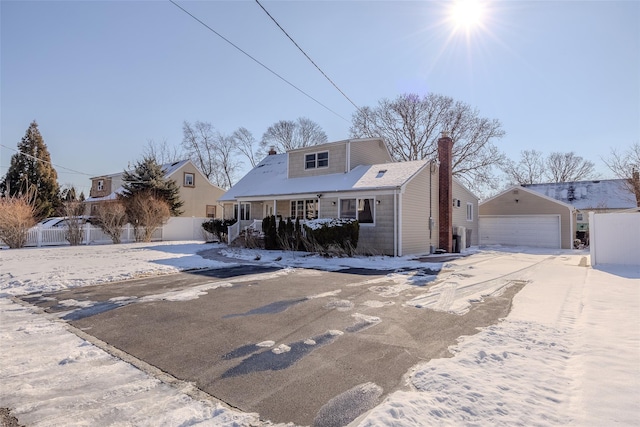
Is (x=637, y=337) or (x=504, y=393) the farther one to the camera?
(x=637, y=337)

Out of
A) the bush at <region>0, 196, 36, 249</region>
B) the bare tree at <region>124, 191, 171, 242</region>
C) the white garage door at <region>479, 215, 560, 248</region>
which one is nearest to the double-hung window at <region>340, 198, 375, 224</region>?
the white garage door at <region>479, 215, 560, 248</region>

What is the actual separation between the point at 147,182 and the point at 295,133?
2162 centimetres

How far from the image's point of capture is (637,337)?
432cm

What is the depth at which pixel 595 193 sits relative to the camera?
3161 centimetres

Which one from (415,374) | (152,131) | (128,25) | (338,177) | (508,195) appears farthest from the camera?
(152,131)

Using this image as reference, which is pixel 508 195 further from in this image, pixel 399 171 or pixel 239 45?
pixel 239 45

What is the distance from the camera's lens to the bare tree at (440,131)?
30.5 meters

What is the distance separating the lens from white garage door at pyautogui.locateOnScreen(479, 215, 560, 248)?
22312 mm

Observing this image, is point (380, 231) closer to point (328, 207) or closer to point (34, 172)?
point (328, 207)

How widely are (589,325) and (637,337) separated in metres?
0.62

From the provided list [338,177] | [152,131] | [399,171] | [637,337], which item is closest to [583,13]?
[399,171]

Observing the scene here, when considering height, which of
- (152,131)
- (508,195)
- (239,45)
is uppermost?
(152,131)

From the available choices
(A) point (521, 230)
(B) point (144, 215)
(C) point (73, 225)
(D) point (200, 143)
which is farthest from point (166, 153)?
(A) point (521, 230)

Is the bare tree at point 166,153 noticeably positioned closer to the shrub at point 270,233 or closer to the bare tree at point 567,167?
the shrub at point 270,233
